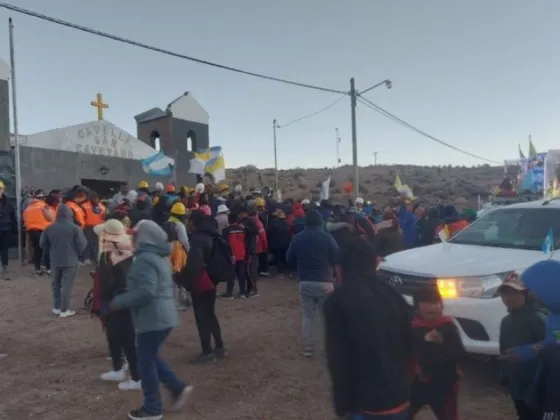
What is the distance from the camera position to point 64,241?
849 centimetres

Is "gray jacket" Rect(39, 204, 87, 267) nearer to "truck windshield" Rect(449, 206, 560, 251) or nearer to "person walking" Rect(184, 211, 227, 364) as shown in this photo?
"person walking" Rect(184, 211, 227, 364)

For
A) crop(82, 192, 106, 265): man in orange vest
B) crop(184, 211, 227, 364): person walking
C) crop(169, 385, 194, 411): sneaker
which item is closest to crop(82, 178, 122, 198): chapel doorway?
crop(82, 192, 106, 265): man in orange vest

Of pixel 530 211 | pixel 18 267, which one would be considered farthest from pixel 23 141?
pixel 530 211

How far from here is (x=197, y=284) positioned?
6426 mm

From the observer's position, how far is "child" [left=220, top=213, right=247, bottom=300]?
401 inches

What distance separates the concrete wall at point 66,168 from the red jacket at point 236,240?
949 cm

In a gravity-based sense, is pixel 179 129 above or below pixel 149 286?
above

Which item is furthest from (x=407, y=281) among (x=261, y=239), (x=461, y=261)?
(x=261, y=239)

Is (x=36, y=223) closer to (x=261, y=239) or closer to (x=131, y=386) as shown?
(x=261, y=239)

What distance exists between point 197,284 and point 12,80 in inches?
380

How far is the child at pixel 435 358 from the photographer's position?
3594 mm

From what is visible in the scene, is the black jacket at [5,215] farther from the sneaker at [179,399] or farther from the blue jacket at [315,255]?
the sneaker at [179,399]

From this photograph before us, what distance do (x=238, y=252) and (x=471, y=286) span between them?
5404 mm

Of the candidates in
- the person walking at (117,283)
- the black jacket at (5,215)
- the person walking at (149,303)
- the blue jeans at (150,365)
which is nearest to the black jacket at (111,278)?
the person walking at (117,283)
